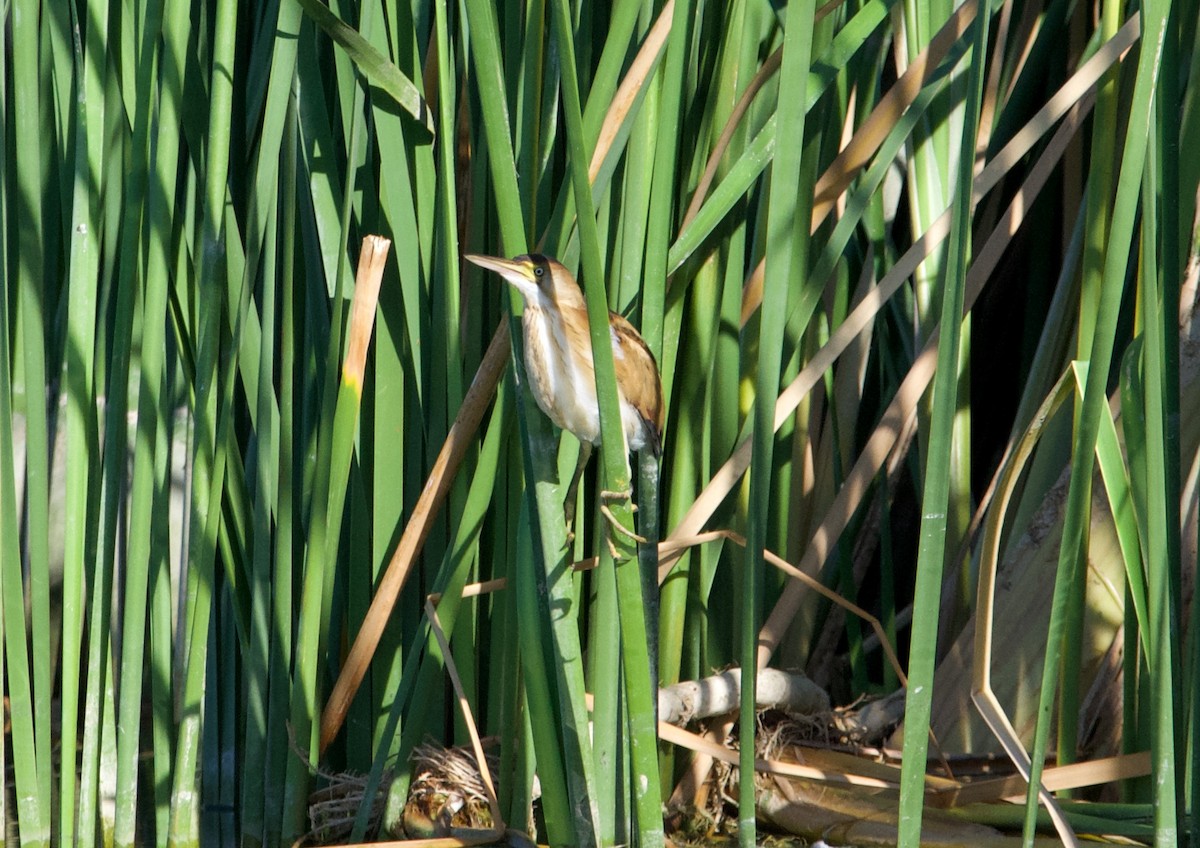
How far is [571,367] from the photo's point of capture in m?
1.49

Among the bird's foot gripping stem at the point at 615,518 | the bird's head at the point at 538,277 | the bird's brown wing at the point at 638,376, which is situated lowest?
the bird's foot gripping stem at the point at 615,518

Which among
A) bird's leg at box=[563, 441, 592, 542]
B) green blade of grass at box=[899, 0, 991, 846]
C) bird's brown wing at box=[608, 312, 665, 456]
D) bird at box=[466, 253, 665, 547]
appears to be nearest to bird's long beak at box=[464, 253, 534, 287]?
bird at box=[466, 253, 665, 547]

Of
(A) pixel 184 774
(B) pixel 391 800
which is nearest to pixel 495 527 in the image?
(B) pixel 391 800

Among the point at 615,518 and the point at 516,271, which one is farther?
the point at 516,271

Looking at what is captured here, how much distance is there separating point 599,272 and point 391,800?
91 centimetres

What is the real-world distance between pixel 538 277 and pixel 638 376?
0.53ft

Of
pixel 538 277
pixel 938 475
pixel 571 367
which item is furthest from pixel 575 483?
pixel 938 475

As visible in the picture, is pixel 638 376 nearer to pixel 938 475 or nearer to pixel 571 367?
pixel 571 367

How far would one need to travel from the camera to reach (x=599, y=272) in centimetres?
105

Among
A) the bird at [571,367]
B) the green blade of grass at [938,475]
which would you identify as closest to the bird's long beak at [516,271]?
the bird at [571,367]

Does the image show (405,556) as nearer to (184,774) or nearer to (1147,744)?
(184,774)

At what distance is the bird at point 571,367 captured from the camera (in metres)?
1.39

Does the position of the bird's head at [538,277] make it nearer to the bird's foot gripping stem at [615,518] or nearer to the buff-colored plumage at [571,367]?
the buff-colored plumage at [571,367]

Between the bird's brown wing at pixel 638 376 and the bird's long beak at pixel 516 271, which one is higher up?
the bird's long beak at pixel 516 271
